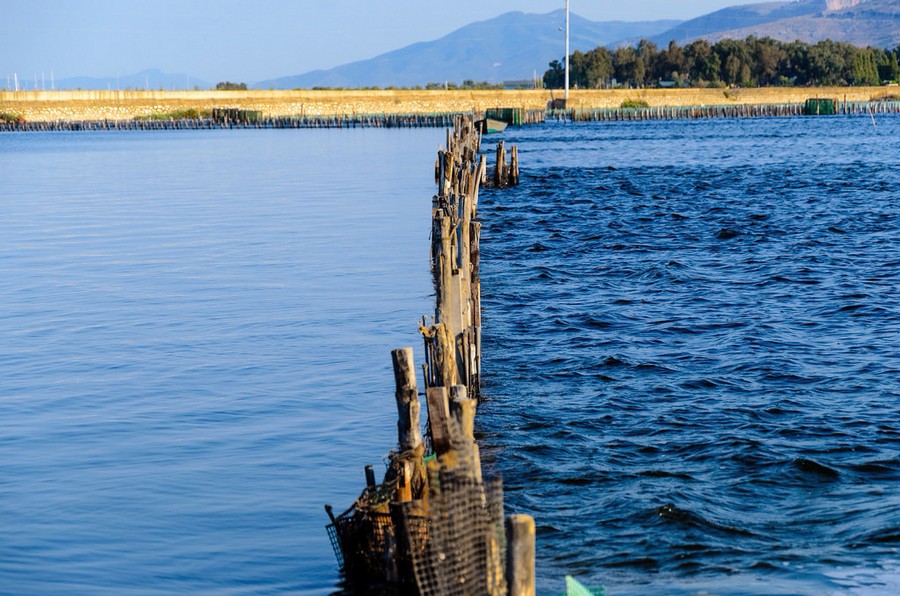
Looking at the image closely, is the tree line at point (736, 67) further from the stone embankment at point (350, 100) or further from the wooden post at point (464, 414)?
the wooden post at point (464, 414)

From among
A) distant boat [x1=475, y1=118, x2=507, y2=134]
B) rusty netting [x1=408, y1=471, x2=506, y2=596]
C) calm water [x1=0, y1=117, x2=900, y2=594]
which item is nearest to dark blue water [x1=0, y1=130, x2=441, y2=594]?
calm water [x1=0, y1=117, x2=900, y2=594]

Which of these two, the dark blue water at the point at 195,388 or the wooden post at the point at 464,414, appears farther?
the dark blue water at the point at 195,388

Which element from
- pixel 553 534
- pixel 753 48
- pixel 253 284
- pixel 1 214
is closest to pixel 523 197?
pixel 1 214

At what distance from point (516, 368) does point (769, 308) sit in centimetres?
501

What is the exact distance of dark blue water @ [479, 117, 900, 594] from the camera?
771 centimetres

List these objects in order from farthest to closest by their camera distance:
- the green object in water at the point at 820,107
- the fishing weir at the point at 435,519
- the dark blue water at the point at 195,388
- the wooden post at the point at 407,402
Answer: the green object in water at the point at 820,107
the dark blue water at the point at 195,388
the wooden post at the point at 407,402
the fishing weir at the point at 435,519

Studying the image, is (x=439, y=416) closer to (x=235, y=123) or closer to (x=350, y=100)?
(x=235, y=123)

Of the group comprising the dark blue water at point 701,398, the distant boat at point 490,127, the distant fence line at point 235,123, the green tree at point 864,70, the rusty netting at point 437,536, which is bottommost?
the dark blue water at point 701,398

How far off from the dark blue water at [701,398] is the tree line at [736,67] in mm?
123259

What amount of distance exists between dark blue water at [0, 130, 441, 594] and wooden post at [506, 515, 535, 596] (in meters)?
2.70

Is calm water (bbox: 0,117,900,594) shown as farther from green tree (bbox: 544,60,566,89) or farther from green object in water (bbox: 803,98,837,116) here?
green tree (bbox: 544,60,566,89)

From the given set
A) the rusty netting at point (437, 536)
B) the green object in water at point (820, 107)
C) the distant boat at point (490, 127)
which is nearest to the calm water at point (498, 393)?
the rusty netting at point (437, 536)

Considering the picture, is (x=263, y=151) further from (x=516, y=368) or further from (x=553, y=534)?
(x=553, y=534)

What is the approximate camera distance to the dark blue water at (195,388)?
7.97 metres
